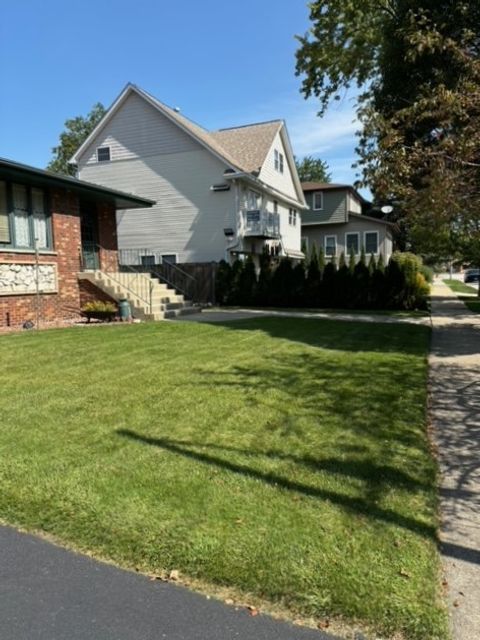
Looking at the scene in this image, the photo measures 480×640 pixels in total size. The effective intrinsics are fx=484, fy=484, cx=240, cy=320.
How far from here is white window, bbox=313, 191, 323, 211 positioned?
119ft

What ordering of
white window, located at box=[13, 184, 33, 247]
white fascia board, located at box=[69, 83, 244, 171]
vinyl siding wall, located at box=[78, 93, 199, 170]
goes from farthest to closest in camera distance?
vinyl siding wall, located at box=[78, 93, 199, 170] < white fascia board, located at box=[69, 83, 244, 171] < white window, located at box=[13, 184, 33, 247]

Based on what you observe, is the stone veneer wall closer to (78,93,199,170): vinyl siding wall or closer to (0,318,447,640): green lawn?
(0,318,447,640): green lawn

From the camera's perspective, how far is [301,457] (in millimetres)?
3990

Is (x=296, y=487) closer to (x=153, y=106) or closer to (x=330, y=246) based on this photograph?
(x=153, y=106)

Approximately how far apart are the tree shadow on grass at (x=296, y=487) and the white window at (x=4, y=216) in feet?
30.4

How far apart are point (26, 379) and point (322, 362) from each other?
14.2ft

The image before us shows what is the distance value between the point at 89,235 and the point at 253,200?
11181 millimetres

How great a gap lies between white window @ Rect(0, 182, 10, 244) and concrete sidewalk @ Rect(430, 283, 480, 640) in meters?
10.1

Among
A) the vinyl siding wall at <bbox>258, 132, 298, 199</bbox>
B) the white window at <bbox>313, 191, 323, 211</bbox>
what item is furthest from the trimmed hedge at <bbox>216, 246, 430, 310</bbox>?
the white window at <bbox>313, 191, 323, 211</bbox>

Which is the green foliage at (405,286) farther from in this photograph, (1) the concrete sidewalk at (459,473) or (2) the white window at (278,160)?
(2) the white window at (278,160)

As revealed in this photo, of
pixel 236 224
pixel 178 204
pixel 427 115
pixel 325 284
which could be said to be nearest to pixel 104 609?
pixel 427 115

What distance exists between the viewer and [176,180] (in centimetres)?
2342

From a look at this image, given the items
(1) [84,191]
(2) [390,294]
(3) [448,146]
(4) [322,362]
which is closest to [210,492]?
(4) [322,362]

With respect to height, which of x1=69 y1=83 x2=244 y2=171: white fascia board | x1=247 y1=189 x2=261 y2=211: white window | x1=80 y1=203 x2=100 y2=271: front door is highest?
x1=69 y1=83 x2=244 y2=171: white fascia board
